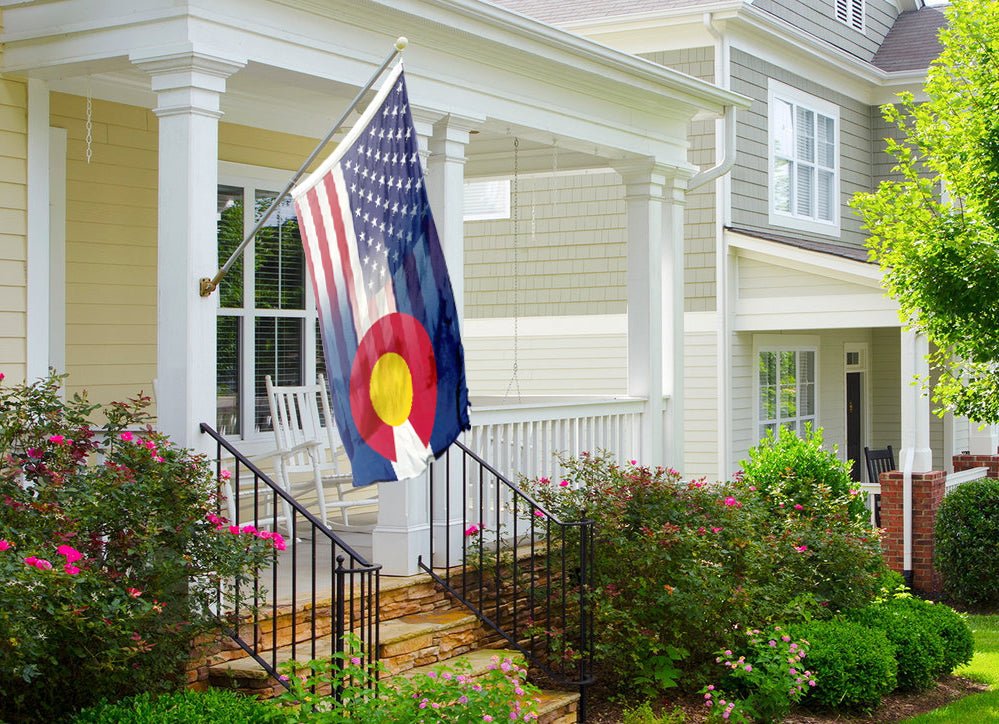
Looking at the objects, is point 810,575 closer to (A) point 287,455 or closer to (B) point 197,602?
(A) point 287,455

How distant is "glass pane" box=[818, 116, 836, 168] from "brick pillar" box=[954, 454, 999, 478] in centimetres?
427

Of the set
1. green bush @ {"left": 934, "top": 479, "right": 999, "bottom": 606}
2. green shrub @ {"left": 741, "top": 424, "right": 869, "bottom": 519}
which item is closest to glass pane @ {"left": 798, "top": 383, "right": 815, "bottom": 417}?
green bush @ {"left": 934, "top": 479, "right": 999, "bottom": 606}

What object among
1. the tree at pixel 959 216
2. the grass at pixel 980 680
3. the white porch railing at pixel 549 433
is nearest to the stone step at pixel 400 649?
the white porch railing at pixel 549 433

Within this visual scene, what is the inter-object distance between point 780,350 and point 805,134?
9.09 feet

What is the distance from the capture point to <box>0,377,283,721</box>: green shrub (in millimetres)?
4871

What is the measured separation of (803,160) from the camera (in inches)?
634

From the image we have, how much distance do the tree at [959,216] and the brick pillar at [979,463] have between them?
3.57m

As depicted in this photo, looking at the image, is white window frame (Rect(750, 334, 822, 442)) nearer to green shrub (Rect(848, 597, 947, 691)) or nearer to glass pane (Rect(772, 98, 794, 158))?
glass pane (Rect(772, 98, 794, 158))

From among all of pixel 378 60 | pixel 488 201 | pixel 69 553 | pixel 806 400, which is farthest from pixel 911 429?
pixel 69 553

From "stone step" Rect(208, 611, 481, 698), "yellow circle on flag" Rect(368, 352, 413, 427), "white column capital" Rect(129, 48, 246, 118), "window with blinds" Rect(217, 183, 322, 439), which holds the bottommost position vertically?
"stone step" Rect(208, 611, 481, 698)

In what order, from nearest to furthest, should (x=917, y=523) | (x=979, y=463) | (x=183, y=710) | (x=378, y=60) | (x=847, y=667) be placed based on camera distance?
(x=183, y=710) < (x=378, y=60) < (x=847, y=667) < (x=917, y=523) < (x=979, y=463)

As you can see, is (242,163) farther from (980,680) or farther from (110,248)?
(980,680)

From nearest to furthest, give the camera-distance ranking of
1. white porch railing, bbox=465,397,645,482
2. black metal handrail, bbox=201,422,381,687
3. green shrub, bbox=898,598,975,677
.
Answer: black metal handrail, bbox=201,422,381,687 < white porch railing, bbox=465,397,645,482 < green shrub, bbox=898,598,975,677

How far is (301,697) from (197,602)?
0.91 m
